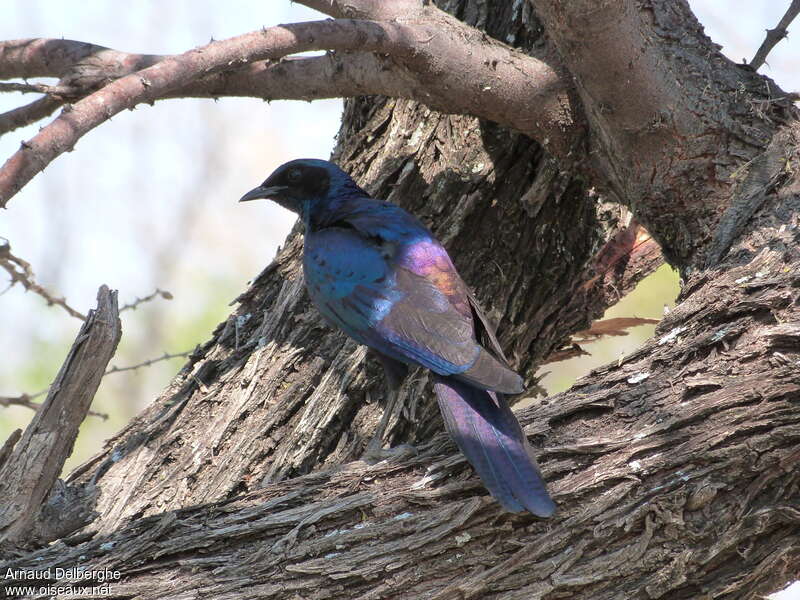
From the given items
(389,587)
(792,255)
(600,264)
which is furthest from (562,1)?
(389,587)

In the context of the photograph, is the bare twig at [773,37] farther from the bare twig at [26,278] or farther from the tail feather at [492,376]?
the bare twig at [26,278]

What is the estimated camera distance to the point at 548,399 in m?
3.26

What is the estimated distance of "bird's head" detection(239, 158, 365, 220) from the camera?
4.36 metres

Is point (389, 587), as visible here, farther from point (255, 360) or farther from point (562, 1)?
point (562, 1)

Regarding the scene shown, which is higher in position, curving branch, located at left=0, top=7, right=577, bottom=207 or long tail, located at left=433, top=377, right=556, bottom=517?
curving branch, located at left=0, top=7, right=577, bottom=207

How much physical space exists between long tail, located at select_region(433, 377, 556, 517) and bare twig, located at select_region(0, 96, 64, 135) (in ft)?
7.02

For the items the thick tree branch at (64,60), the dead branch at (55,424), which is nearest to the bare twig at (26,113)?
the thick tree branch at (64,60)

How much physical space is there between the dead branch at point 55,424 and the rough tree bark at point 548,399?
0.64ft

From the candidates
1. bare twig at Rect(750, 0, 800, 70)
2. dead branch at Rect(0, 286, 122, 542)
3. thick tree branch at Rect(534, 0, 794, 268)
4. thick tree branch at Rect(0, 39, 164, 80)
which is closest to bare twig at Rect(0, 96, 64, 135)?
thick tree branch at Rect(0, 39, 164, 80)

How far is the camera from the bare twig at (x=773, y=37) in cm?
397

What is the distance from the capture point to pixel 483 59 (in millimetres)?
4000

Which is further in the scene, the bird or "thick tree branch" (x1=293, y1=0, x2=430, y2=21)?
"thick tree branch" (x1=293, y1=0, x2=430, y2=21)

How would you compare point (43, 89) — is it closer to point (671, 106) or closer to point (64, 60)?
point (64, 60)

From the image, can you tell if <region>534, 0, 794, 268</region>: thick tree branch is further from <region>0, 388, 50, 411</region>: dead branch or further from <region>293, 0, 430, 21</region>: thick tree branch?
<region>0, 388, 50, 411</region>: dead branch
